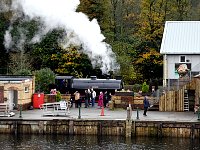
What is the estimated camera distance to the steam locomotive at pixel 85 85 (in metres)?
54.1

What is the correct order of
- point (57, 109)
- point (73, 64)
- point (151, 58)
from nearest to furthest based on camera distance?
point (57, 109) < point (73, 64) < point (151, 58)

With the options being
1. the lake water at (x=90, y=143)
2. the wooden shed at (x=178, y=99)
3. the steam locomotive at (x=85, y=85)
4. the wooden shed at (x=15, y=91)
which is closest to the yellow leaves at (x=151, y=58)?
the steam locomotive at (x=85, y=85)

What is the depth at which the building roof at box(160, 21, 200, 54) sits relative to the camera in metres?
56.2

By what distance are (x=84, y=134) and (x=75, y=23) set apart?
2479 cm

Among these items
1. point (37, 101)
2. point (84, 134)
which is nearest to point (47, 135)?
point (84, 134)

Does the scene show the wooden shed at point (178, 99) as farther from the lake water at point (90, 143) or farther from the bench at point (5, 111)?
the bench at point (5, 111)

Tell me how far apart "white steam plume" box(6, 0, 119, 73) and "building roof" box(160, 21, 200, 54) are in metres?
6.44

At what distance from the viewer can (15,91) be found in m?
48.7

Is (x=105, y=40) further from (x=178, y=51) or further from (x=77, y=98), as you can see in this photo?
(x=77, y=98)

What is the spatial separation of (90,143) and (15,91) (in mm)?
10509

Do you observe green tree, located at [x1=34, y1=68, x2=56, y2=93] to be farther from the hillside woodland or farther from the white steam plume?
the white steam plume

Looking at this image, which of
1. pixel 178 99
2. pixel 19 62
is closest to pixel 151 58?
pixel 19 62

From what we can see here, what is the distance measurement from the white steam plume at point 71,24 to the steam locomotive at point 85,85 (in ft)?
21.9

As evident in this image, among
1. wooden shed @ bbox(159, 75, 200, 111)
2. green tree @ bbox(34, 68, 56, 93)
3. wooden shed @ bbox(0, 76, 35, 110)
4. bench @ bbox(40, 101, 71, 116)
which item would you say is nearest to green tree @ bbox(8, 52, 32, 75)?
Result: green tree @ bbox(34, 68, 56, 93)
